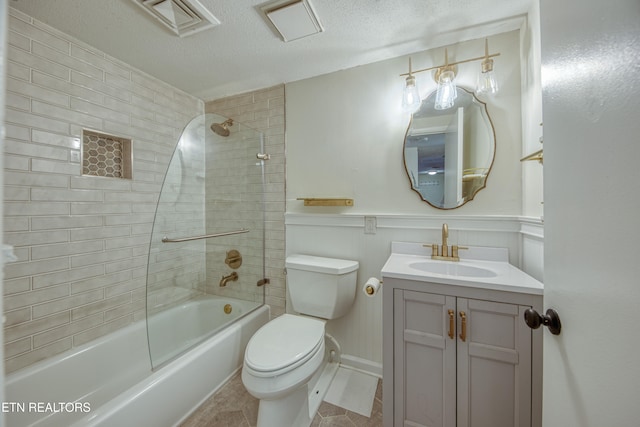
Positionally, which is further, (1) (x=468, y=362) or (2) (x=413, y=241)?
(2) (x=413, y=241)

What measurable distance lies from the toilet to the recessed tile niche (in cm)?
135

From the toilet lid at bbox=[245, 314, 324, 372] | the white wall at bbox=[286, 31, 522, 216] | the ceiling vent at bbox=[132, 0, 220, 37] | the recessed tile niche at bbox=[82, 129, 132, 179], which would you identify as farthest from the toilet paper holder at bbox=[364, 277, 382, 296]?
the recessed tile niche at bbox=[82, 129, 132, 179]

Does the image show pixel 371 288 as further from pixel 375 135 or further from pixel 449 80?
pixel 449 80

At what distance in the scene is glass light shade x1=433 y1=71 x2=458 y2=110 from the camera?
4.66 feet

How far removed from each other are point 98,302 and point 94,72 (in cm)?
145

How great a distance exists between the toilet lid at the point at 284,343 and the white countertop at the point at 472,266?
54 cm

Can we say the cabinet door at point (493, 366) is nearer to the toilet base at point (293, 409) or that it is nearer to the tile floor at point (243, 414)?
the tile floor at point (243, 414)

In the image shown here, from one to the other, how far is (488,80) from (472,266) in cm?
104

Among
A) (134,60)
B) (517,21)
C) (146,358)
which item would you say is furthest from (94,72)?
(517,21)

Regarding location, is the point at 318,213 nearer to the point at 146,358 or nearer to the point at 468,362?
the point at 468,362

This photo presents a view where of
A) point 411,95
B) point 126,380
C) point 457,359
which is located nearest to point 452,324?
point 457,359

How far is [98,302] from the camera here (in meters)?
1.51

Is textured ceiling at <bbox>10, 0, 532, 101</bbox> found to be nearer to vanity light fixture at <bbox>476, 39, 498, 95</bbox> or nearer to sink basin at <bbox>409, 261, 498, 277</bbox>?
vanity light fixture at <bbox>476, 39, 498, 95</bbox>

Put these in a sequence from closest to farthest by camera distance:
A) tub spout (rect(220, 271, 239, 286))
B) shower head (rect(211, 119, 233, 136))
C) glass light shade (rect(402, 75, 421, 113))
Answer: glass light shade (rect(402, 75, 421, 113)) → shower head (rect(211, 119, 233, 136)) → tub spout (rect(220, 271, 239, 286))
